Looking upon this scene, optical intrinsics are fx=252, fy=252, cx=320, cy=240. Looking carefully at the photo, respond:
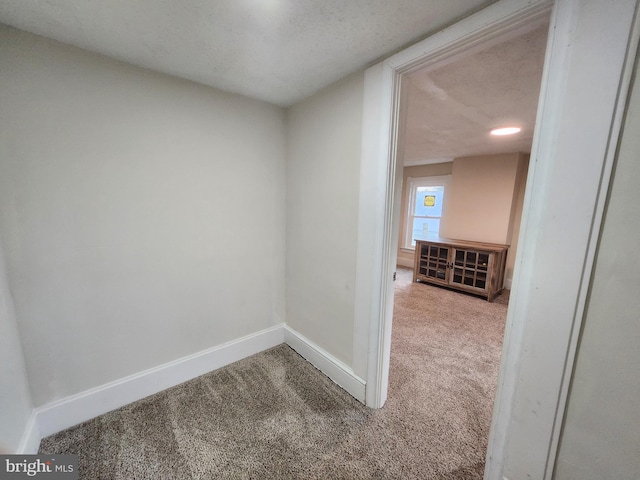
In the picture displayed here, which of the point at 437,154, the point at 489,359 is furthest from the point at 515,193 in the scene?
the point at 489,359

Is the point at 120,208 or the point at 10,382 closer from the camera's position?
the point at 10,382

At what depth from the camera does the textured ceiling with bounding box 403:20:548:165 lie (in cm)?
136

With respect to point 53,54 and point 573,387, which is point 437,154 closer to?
point 573,387

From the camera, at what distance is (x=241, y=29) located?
1.20 metres

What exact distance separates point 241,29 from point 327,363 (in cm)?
216

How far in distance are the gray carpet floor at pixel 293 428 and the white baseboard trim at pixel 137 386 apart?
2.1 inches

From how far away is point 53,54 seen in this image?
4.30 feet

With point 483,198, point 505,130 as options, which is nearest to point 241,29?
point 505,130

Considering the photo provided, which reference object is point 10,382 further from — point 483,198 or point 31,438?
point 483,198

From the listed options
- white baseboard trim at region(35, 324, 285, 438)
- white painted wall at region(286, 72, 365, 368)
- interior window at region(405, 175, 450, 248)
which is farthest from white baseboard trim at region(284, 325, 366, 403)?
interior window at region(405, 175, 450, 248)

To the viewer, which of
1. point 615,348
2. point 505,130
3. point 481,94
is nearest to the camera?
point 615,348

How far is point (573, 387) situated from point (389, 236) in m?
0.97

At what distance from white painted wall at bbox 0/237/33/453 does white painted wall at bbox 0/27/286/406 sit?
7 cm

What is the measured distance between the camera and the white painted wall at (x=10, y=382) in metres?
1.10
